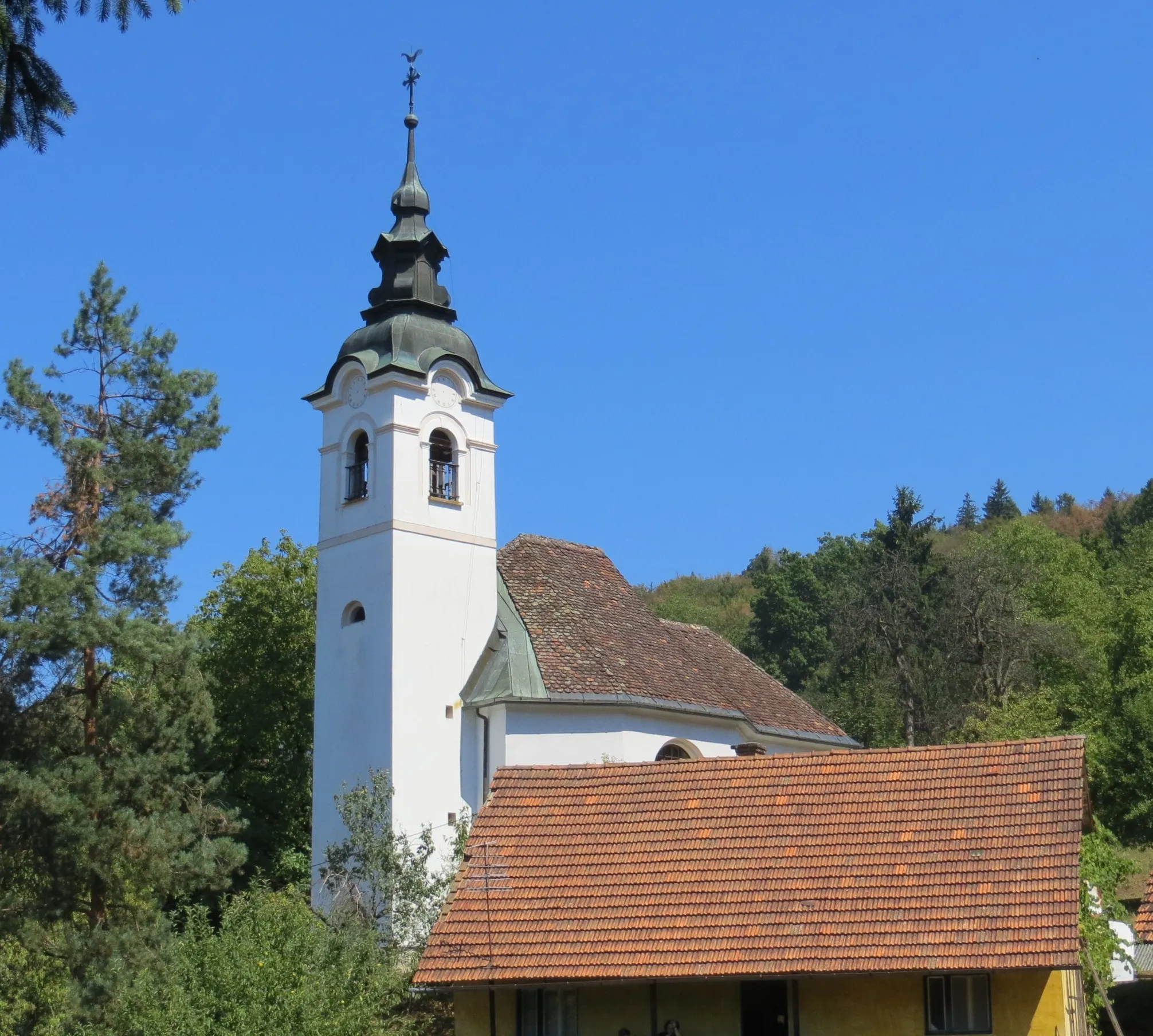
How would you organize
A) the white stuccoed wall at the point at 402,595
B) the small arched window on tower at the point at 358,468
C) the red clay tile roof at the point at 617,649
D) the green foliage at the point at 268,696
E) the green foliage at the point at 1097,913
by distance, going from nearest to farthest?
the green foliage at the point at 1097,913, the white stuccoed wall at the point at 402,595, the red clay tile roof at the point at 617,649, the small arched window on tower at the point at 358,468, the green foliage at the point at 268,696

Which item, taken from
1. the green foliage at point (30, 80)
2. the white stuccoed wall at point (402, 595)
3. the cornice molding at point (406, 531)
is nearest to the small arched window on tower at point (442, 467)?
the white stuccoed wall at point (402, 595)

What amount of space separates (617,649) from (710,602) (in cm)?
8028

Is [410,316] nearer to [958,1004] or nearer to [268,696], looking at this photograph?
[268,696]

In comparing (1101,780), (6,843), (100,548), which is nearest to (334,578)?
(100,548)

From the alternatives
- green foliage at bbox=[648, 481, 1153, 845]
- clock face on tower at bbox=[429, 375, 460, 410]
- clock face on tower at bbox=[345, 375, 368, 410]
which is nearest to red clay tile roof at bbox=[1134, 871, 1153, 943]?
clock face on tower at bbox=[429, 375, 460, 410]

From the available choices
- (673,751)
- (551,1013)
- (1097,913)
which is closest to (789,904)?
(551,1013)

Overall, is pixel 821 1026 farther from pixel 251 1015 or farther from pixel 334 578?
pixel 334 578

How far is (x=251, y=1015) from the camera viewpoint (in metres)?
21.7

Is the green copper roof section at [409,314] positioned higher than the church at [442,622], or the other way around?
the green copper roof section at [409,314]

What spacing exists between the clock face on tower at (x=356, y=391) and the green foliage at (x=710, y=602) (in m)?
56.0

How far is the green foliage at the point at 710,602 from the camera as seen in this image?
99.8 m

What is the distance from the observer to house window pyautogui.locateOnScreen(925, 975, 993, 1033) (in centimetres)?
2050

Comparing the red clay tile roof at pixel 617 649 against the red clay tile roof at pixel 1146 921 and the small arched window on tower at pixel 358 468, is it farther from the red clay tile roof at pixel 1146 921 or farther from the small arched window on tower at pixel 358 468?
the red clay tile roof at pixel 1146 921

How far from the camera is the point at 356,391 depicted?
118ft
